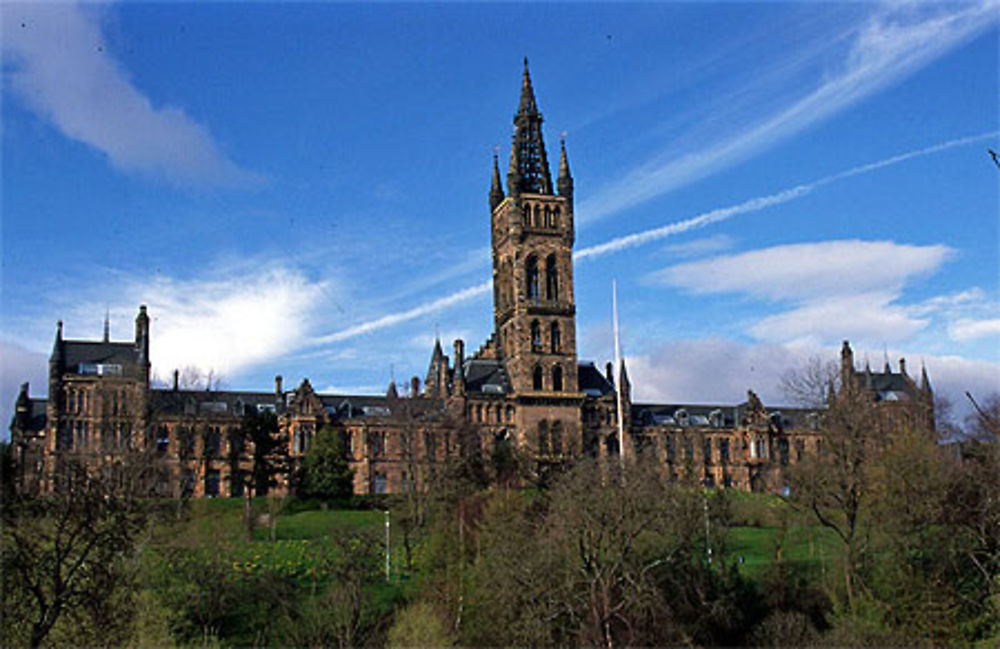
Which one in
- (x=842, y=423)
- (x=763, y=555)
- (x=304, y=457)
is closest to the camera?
(x=842, y=423)

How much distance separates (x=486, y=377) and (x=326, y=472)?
64.4ft

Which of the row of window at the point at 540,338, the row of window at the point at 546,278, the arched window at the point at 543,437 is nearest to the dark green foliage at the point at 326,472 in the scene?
the arched window at the point at 543,437

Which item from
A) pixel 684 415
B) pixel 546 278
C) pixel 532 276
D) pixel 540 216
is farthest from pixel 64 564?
pixel 684 415

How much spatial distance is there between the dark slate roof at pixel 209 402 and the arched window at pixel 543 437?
22682 millimetres

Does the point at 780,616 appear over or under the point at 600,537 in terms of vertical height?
under

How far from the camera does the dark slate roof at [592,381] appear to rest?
104 metres

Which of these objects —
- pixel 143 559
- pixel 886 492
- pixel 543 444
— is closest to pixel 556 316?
pixel 543 444

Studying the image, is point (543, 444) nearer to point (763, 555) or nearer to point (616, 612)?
point (763, 555)

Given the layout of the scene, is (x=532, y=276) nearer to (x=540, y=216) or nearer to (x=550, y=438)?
(x=540, y=216)

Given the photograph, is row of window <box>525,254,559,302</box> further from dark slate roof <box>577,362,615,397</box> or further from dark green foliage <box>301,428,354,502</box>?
dark green foliage <box>301,428,354,502</box>

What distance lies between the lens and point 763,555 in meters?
64.2

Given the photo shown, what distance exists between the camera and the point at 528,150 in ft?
357

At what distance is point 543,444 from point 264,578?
44247mm

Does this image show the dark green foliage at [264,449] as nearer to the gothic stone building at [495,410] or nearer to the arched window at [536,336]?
the gothic stone building at [495,410]
